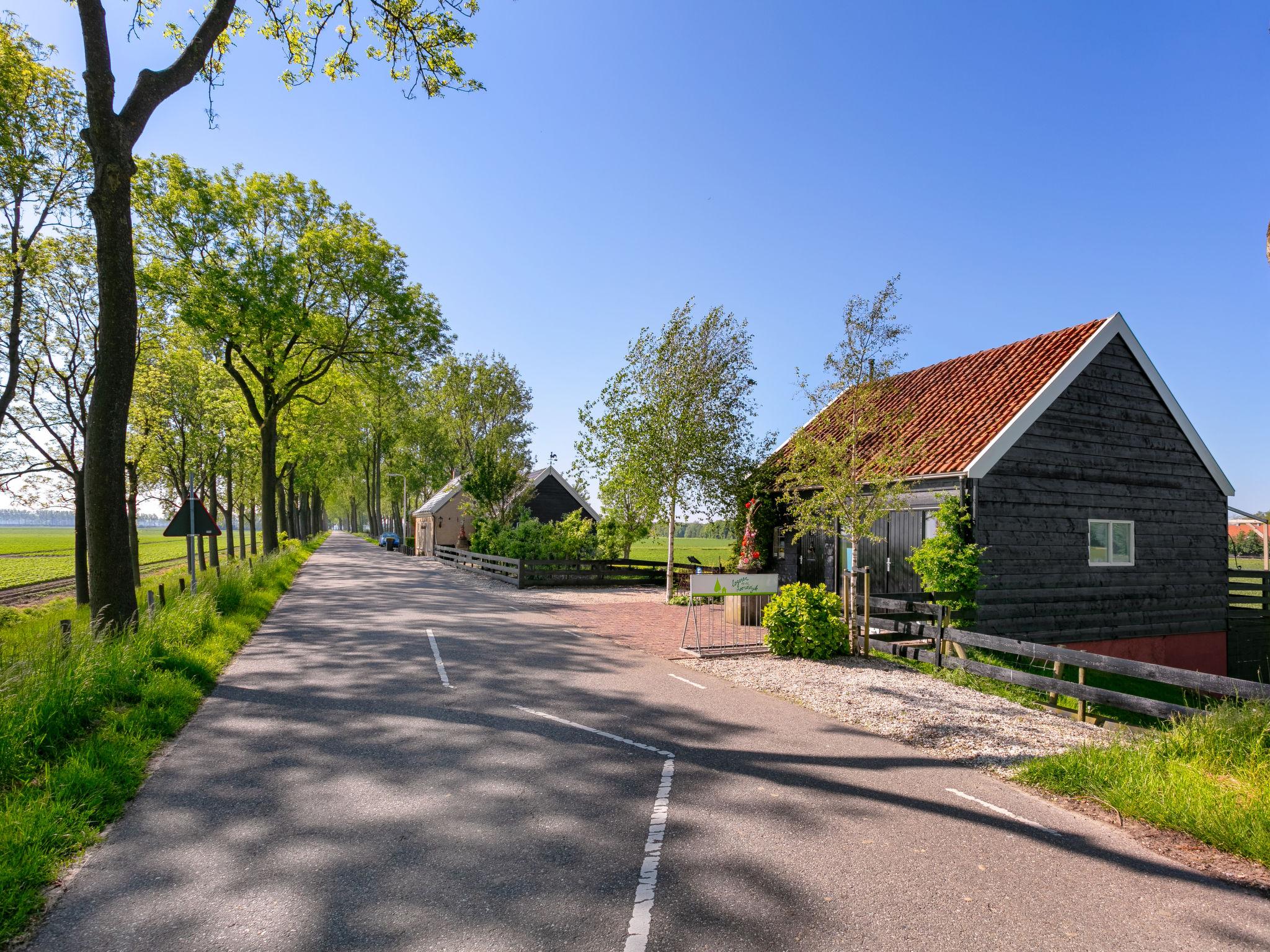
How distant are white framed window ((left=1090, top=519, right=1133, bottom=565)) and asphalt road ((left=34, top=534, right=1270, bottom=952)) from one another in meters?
11.3

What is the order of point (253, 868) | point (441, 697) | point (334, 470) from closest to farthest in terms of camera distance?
point (253, 868) → point (441, 697) → point (334, 470)

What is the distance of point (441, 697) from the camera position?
27.1 ft

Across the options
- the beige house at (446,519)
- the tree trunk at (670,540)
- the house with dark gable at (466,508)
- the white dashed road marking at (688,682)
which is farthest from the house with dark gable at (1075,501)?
the beige house at (446,519)

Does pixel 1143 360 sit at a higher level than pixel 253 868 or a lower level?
higher

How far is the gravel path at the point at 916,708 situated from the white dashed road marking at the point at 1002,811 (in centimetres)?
91

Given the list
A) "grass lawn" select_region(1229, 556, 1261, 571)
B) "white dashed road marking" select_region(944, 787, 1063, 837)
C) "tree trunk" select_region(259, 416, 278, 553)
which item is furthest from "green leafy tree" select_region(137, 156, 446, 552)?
"grass lawn" select_region(1229, 556, 1261, 571)

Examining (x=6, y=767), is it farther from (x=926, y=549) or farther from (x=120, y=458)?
(x=926, y=549)

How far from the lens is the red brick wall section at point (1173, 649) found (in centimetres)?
1559

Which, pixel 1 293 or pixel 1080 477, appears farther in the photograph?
pixel 1 293

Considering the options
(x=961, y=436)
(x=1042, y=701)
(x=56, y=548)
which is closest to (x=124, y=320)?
(x=1042, y=701)

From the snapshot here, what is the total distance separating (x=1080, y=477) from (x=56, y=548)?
272 ft

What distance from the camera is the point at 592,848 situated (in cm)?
446

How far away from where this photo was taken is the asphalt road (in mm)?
3592

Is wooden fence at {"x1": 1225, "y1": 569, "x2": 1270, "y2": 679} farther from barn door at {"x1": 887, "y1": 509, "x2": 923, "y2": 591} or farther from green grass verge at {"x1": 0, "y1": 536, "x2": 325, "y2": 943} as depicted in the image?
green grass verge at {"x1": 0, "y1": 536, "x2": 325, "y2": 943}
